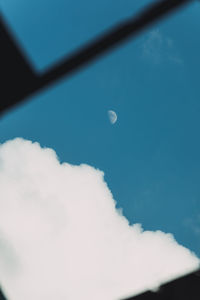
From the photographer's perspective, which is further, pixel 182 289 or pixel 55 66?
pixel 182 289

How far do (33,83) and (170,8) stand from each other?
1610mm

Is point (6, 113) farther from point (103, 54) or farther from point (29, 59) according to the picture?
point (103, 54)

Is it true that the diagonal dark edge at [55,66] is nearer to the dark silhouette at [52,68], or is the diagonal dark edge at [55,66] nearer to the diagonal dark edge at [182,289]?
the dark silhouette at [52,68]

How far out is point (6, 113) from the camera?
338 centimetres

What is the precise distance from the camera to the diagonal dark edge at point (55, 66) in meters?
2.54

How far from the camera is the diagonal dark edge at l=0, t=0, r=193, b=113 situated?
2.54 meters

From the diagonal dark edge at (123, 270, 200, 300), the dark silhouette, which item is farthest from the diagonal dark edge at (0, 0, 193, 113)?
the diagonal dark edge at (123, 270, 200, 300)

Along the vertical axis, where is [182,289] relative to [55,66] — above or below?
below

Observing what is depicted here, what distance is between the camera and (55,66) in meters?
2.90

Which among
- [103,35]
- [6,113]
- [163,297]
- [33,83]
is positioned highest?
[103,35]

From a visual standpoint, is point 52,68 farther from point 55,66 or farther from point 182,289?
point 182,289

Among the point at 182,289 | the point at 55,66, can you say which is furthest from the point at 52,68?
the point at 182,289

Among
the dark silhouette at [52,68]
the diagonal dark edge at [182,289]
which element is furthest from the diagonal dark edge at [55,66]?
the diagonal dark edge at [182,289]

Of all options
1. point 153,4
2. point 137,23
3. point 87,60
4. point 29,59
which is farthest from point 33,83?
point 153,4
